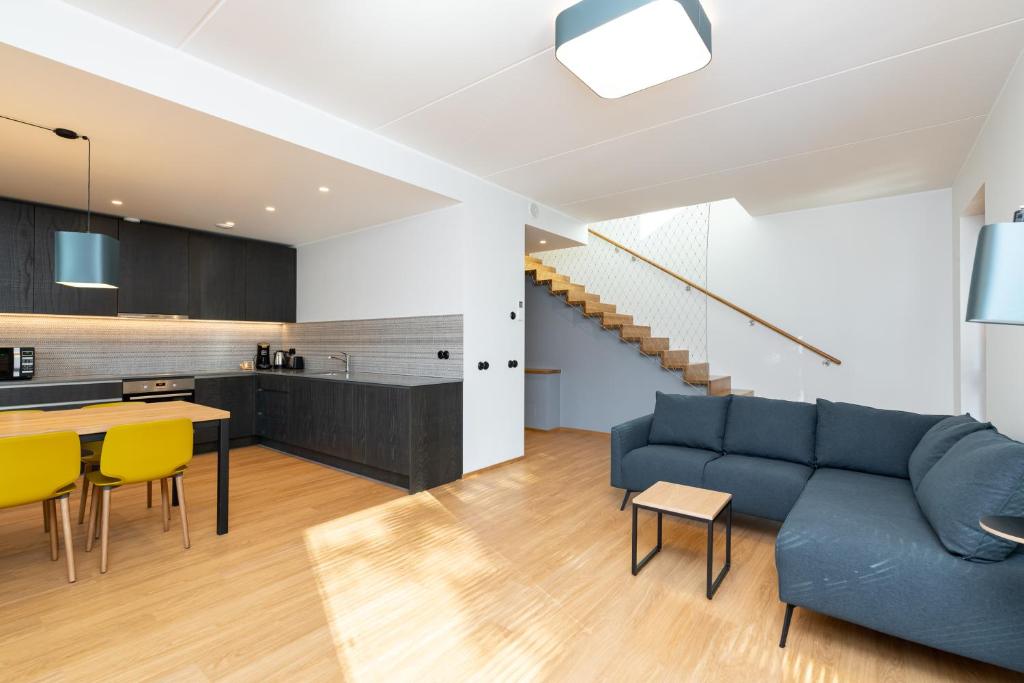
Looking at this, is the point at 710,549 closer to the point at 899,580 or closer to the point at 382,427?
the point at 899,580

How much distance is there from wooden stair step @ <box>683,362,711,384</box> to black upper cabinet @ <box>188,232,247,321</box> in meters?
5.35

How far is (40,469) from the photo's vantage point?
231 cm

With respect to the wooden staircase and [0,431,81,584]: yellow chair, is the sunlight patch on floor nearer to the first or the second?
[0,431,81,584]: yellow chair

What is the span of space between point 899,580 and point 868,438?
4.74 ft

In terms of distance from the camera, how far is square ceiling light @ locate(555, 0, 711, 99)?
6.52 ft

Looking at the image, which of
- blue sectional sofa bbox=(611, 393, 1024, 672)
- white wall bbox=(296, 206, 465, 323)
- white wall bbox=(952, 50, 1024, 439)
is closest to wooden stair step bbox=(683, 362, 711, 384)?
blue sectional sofa bbox=(611, 393, 1024, 672)

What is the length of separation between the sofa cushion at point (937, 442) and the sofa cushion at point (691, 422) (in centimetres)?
116

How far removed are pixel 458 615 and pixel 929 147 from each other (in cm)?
469

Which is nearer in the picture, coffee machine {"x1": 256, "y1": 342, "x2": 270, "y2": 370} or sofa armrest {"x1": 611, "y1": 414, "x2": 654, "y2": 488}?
sofa armrest {"x1": 611, "y1": 414, "x2": 654, "y2": 488}

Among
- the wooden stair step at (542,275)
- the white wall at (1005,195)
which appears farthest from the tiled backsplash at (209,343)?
the white wall at (1005,195)

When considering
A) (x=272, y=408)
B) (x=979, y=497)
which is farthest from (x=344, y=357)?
(x=979, y=497)

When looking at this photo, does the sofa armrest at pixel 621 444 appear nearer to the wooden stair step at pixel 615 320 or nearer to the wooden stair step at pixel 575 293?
the wooden stair step at pixel 615 320

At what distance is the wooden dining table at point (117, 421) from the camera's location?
2.54 metres

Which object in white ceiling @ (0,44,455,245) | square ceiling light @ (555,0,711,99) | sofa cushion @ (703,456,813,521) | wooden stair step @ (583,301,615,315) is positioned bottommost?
sofa cushion @ (703,456,813,521)
